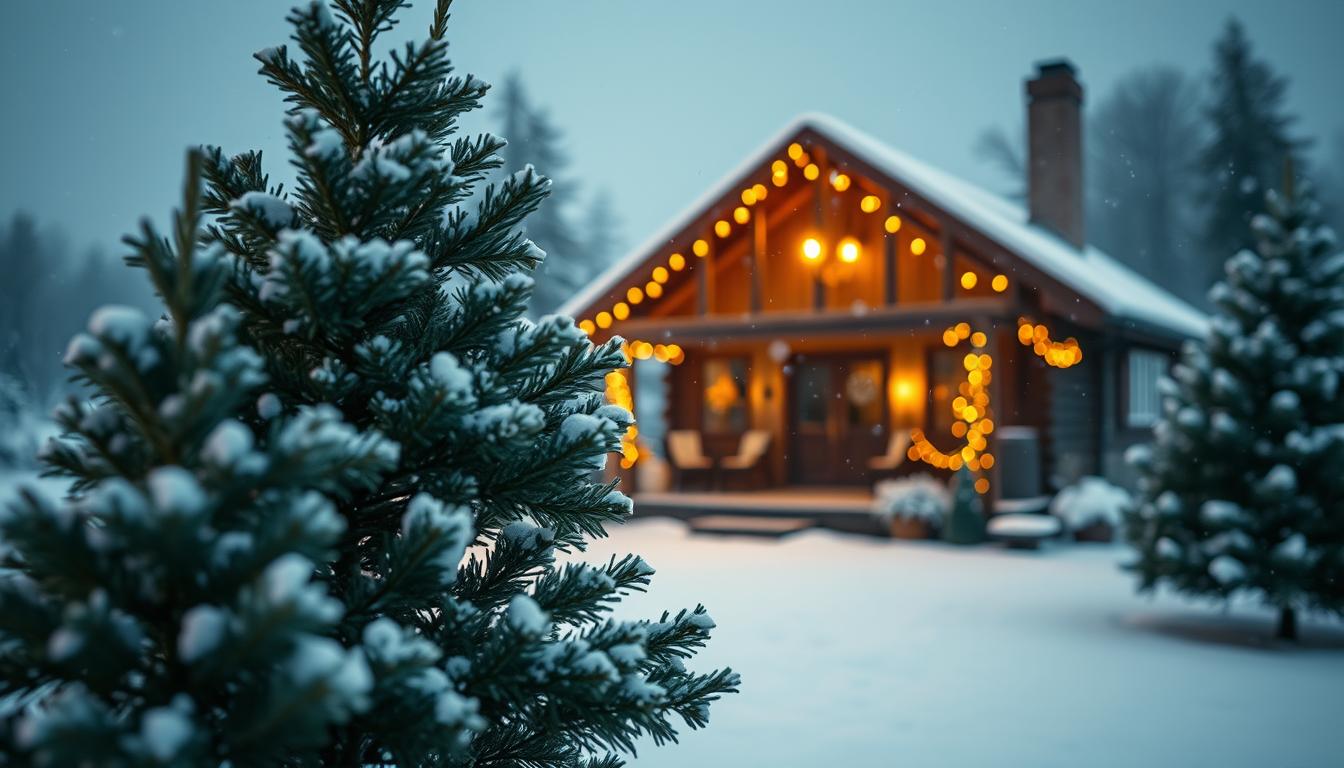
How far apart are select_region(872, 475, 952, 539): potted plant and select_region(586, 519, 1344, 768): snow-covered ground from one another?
6.99ft

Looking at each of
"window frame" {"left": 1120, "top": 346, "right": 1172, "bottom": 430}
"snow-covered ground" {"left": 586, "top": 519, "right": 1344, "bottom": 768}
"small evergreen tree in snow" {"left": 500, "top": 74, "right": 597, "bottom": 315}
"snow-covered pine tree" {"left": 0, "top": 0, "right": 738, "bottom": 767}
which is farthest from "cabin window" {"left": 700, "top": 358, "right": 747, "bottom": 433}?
"snow-covered pine tree" {"left": 0, "top": 0, "right": 738, "bottom": 767}

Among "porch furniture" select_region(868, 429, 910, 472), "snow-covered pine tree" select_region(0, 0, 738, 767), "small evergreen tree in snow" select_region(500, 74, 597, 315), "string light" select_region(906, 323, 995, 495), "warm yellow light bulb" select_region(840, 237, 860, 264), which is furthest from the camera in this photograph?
"small evergreen tree in snow" select_region(500, 74, 597, 315)

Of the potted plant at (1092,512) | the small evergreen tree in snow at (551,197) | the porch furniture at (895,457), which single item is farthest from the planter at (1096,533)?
the small evergreen tree in snow at (551,197)

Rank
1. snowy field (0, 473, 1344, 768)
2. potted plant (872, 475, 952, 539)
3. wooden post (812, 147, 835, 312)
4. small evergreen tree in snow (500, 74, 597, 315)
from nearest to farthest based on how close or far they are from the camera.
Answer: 1. snowy field (0, 473, 1344, 768)
2. potted plant (872, 475, 952, 539)
3. wooden post (812, 147, 835, 312)
4. small evergreen tree in snow (500, 74, 597, 315)

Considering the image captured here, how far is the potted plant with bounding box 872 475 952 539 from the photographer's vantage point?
523 inches

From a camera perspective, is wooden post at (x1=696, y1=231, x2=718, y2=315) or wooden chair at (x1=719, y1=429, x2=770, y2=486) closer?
wooden post at (x1=696, y1=231, x2=718, y2=315)

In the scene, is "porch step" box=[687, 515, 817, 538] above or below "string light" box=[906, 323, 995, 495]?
below

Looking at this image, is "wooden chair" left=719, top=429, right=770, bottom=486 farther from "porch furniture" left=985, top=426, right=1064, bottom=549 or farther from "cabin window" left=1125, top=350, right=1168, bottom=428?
"cabin window" left=1125, top=350, right=1168, bottom=428

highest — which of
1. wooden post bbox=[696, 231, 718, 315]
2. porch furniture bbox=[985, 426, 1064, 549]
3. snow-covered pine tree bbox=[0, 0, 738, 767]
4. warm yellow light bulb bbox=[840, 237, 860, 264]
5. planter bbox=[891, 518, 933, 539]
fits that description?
warm yellow light bulb bbox=[840, 237, 860, 264]

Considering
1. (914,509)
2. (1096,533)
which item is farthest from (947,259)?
(1096,533)

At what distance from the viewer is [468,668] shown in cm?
155

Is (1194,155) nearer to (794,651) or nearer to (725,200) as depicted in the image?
(725,200)

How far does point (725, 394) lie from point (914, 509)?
5.48 meters

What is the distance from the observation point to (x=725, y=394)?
1800cm
